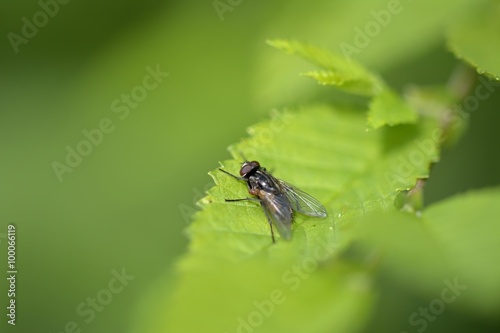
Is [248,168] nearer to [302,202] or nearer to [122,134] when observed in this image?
[302,202]

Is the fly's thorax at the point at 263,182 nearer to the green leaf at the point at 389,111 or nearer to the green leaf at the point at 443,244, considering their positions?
the green leaf at the point at 389,111

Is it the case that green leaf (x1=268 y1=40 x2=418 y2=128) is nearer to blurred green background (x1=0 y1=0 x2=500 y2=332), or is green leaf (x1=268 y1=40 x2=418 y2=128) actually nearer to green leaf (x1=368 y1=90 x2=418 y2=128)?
green leaf (x1=368 y1=90 x2=418 y2=128)

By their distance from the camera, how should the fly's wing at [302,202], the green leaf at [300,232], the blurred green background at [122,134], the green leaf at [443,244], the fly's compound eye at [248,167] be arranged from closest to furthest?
1. the green leaf at [300,232]
2. the green leaf at [443,244]
3. the fly's wing at [302,202]
4. the fly's compound eye at [248,167]
5. the blurred green background at [122,134]

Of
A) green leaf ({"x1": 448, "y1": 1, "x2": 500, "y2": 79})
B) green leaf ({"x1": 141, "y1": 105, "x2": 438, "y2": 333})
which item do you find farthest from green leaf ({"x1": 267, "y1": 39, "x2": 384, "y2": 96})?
green leaf ({"x1": 448, "y1": 1, "x2": 500, "y2": 79})

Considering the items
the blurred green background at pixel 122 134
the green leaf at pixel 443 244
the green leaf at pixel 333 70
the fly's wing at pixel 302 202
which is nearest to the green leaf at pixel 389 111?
the green leaf at pixel 333 70

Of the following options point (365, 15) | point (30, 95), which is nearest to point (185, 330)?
point (365, 15)

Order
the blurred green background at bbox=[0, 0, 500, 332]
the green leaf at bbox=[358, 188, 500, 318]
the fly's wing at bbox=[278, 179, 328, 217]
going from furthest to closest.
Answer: the blurred green background at bbox=[0, 0, 500, 332] < the fly's wing at bbox=[278, 179, 328, 217] < the green leaf at bbox=[358, 188, 500, 318]
